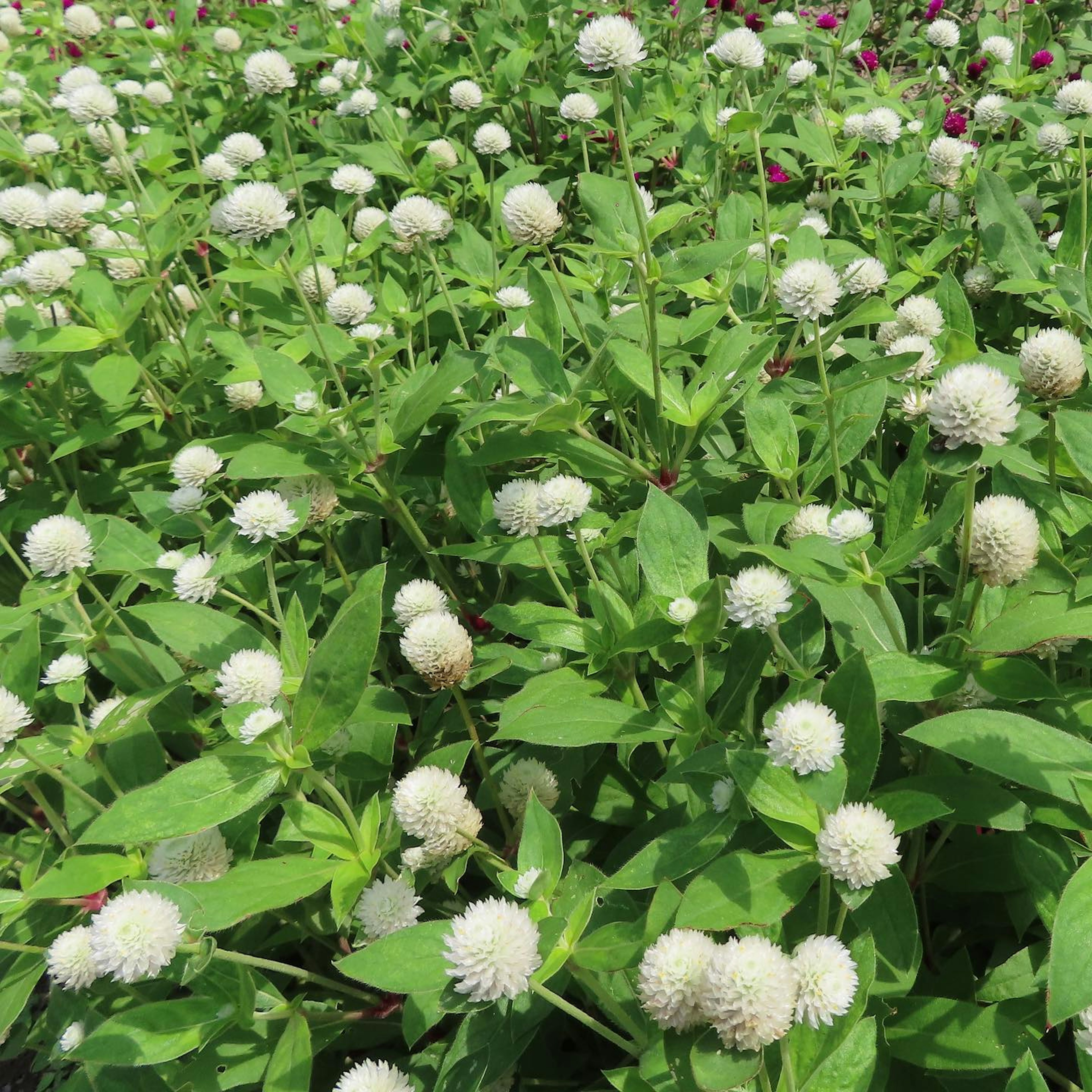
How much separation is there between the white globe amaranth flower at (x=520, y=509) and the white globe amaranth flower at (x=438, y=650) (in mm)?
249

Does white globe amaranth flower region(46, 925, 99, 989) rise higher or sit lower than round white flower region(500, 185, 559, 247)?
lower

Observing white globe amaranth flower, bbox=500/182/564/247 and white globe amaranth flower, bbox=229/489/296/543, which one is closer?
white globe amaranth flower, bbox=229/489/296/543

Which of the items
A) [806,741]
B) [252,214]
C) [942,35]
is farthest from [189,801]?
[942,35]

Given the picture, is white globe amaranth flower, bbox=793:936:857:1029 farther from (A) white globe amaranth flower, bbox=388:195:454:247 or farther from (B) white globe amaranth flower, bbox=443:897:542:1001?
(A) white globe amaranth flower, bbox=388:195:454:247

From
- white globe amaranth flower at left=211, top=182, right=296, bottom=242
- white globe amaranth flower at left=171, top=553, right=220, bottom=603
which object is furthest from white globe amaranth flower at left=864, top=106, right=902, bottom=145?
white globe amaranth flower at left=171, top=553, right=220, bottom=603

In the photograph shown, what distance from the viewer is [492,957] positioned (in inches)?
47.6

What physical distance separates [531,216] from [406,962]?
1843 mm

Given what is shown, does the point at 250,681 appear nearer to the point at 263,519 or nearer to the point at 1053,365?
the point at 263,519

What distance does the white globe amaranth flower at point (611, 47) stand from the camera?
1.77 m

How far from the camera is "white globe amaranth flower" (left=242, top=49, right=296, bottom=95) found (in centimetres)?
346

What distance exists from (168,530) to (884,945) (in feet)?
6.54

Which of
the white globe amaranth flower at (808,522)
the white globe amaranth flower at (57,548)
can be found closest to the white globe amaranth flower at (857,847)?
the white globe amaranth flower at (808,522)

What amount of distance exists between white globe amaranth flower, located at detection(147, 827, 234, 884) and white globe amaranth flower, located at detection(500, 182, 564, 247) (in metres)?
1.67

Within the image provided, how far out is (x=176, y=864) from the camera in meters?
1.74
